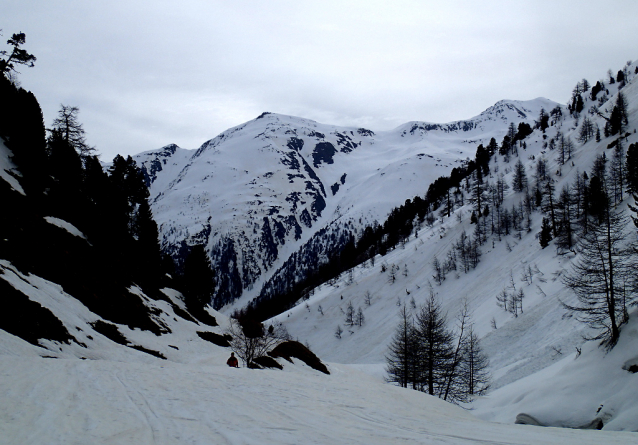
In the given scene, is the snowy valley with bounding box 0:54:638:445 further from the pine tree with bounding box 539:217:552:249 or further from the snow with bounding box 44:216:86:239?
the pine tree with bounding box 539:217:552:249

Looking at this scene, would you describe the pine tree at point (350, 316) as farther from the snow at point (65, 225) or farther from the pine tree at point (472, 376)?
the snow at point (65, 225)

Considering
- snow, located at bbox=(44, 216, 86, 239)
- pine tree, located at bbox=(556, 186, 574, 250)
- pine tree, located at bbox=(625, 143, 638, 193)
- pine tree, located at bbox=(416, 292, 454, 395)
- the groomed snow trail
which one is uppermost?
pine tree, located at bbox=(625, 143, 638, 193)

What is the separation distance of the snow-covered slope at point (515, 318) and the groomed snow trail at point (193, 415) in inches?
256

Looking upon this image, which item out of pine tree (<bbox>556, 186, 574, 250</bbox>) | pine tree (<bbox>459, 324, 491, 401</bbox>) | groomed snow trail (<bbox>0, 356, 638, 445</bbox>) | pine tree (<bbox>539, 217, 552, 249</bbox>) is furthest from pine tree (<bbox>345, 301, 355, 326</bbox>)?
groomed snow trail (<bbox>0, 356, 638, 445</bbox>)

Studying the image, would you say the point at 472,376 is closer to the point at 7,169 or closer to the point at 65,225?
the point at 65,225

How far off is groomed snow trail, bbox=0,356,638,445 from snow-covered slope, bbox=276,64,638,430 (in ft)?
21.4

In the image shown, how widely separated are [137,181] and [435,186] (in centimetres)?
11537

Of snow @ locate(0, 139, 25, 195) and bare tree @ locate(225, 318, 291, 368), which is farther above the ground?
snow @ locate(0, 139, 25, 195)

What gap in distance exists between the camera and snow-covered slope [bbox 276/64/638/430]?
15023 mm

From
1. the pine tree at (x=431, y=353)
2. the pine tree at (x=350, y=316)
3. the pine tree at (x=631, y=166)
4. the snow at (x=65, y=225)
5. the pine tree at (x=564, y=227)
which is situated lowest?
the pine tree at (x=350, y=316)

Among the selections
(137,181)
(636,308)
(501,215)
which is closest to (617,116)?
(501,215)

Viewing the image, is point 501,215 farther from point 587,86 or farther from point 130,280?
point 587,86

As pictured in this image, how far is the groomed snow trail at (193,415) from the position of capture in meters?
6.90

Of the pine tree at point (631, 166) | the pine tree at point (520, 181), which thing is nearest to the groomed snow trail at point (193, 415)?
the pine tree at point (631, 166)
